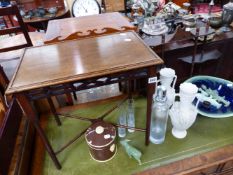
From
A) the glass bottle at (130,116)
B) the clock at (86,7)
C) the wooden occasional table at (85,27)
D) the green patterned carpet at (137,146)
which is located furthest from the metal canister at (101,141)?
the clock at (86,7)

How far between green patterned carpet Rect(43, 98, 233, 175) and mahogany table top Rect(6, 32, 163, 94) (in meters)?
0.52

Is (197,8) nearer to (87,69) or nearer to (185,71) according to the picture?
(185,71)

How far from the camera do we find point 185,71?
4.70 ft

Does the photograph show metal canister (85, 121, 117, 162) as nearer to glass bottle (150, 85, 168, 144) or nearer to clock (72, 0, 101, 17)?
glass bottle (150, 85, 168, 144)

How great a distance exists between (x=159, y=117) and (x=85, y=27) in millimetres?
682

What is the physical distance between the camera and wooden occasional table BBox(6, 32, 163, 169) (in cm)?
67

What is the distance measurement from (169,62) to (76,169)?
932mm

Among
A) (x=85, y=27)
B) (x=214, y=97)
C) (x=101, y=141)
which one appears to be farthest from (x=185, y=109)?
(x=85, y=27)

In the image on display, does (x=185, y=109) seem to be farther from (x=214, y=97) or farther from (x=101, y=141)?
(x=101, y=141)

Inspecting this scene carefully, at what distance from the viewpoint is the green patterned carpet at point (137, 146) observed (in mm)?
955

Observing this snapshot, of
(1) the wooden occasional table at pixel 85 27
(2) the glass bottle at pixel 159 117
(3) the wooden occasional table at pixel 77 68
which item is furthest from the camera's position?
(1) the wooden occasional table at pixel 85 27

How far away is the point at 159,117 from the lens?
98 centimetres

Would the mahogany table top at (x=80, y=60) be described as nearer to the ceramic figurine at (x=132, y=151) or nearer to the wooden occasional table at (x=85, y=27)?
the wooden occasional table at (x=85, y=27)

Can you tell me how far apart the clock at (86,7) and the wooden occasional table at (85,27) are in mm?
1193
